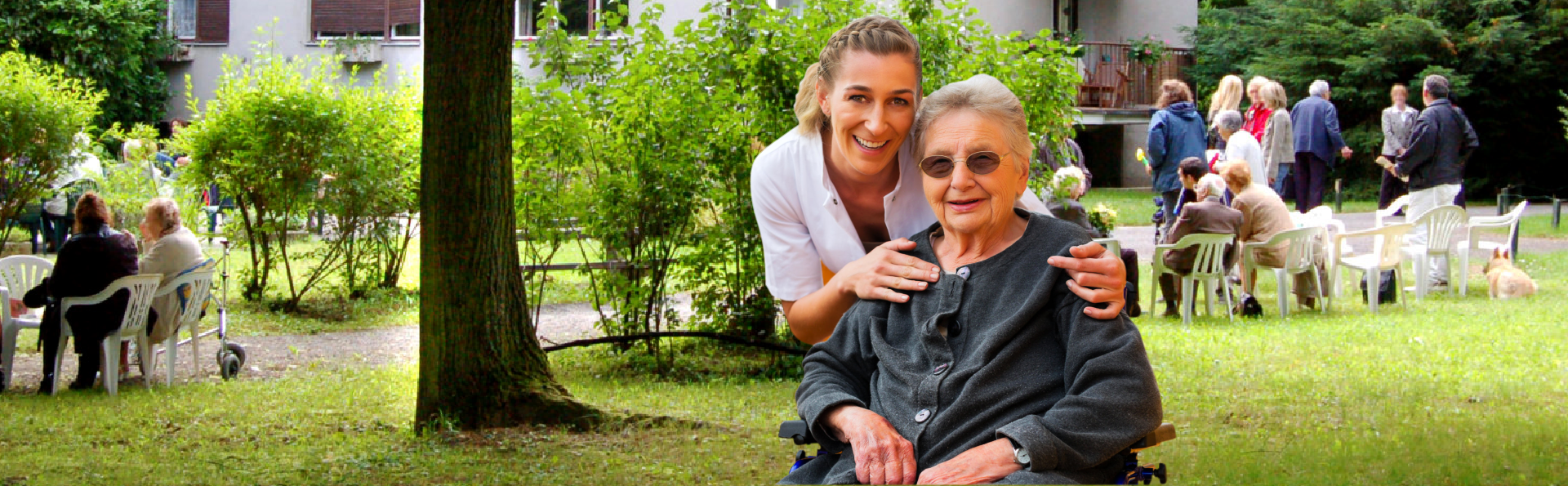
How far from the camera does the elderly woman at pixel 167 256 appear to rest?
336 inches

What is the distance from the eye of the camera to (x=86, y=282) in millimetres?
8141

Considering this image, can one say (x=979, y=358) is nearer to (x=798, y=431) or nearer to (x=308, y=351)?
(x=798, y=431)

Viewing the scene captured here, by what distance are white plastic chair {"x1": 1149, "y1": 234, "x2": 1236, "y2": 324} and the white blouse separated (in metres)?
7.06

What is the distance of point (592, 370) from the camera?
859cm

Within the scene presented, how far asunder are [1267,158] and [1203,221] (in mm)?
4032

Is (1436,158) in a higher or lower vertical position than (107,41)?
lower

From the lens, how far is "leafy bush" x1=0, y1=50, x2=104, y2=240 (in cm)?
1370

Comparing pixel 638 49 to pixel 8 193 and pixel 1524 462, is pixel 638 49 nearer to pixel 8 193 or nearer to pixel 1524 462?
pixel 1524 462

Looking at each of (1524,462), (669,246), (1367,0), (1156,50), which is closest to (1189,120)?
(669,246)

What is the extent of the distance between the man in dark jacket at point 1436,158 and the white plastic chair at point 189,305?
9.59 m

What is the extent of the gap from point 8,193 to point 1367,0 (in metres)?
26.6

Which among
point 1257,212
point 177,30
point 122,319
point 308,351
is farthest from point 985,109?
point 177,30

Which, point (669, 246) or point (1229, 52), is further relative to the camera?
point (1229, 52)

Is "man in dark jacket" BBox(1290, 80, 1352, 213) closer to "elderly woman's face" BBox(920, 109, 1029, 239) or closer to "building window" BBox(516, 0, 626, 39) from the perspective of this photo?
"building window" BBox(516, 0, 626, 39)
